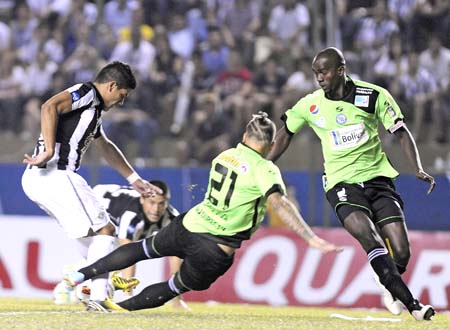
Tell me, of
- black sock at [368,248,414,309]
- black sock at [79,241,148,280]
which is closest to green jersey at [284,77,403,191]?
black sock at [368,248,414,309]

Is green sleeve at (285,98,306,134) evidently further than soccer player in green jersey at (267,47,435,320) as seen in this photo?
Yes

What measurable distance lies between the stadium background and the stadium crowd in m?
0.02

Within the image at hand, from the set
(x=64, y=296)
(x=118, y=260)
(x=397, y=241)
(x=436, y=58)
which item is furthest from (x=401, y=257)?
(x=436, y=58)

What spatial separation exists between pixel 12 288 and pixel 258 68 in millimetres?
4748

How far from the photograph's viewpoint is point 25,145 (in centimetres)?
1672

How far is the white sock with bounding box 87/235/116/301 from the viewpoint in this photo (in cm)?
1002

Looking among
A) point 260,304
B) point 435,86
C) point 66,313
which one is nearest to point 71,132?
point 66,313

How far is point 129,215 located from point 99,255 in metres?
2.83

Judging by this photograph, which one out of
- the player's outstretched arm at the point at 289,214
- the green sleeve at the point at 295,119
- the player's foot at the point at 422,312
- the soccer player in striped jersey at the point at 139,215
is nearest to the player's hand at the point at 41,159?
the player's outstretched arm at the point at 289,214

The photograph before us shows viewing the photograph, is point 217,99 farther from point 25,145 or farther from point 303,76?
point 25,145

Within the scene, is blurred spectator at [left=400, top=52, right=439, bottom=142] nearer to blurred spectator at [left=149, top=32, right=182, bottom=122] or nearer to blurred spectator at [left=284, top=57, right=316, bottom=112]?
blurred spectator at [left=284, top=57, right=316, bottom=112]

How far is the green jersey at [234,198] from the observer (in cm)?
927

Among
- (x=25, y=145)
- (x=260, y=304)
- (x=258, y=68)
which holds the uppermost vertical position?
(x=258, y=68)

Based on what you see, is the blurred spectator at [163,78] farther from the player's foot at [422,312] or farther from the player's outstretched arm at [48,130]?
the player's foot at [422,312]
